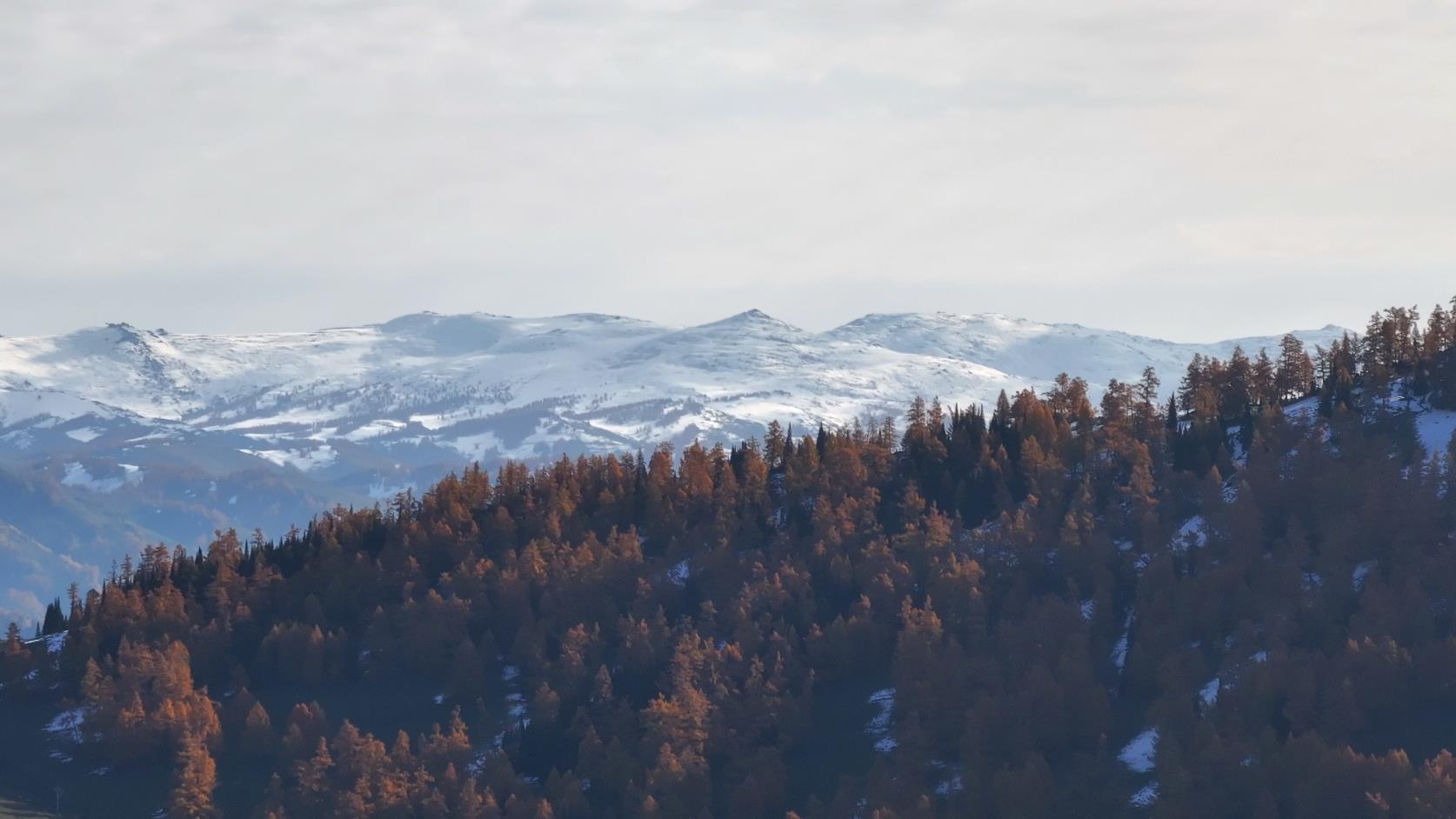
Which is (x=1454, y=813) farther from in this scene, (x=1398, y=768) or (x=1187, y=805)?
(x=1187, y=805)

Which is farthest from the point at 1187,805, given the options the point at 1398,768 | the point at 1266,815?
the point at 1398,768

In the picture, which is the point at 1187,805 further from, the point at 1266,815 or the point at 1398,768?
the point at 1398,768

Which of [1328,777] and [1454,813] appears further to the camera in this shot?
[1328,777]

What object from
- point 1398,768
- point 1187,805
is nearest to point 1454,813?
point 1398,768

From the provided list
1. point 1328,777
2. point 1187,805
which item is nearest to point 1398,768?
point 1328,777

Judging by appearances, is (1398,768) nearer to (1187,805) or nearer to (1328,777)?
(1328,777)

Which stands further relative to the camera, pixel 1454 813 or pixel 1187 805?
pixel 1187 805
